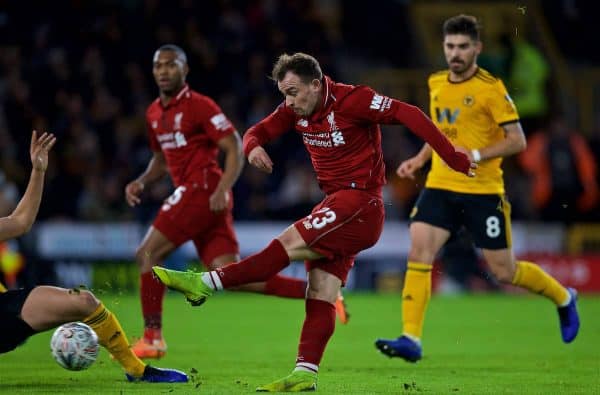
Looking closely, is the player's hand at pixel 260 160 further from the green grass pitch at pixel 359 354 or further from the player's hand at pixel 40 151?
the green grass pitch at pixel 359 354

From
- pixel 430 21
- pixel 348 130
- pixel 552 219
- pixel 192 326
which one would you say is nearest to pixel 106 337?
pixel 348 130

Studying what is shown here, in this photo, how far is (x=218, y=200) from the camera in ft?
31.3

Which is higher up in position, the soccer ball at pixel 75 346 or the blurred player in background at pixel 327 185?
the blurred player in background at pixel 327 185

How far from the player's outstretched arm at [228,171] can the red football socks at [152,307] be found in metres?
0.75

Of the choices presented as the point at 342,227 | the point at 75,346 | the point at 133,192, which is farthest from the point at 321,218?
the point at 133,192

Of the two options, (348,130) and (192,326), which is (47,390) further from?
(192,326)

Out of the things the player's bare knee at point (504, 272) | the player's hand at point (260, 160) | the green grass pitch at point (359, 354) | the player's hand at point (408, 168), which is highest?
the player's hand at point (260, 160)

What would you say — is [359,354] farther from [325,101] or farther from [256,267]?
[325,101]

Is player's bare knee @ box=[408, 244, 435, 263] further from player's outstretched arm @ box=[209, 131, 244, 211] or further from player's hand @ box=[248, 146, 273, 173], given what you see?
player's hand @ box=[248, 146, 273, 173]

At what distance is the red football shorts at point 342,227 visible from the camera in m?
7.31

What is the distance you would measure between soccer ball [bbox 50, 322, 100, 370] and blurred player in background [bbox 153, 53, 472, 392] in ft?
2.56

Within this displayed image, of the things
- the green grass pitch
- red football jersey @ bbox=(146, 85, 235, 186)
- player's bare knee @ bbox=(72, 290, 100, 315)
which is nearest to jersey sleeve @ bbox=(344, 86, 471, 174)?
the green grass pitch

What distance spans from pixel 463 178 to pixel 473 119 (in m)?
0.44

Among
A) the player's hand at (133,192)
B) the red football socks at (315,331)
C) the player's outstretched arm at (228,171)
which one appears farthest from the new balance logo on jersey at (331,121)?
the player's hand at (133,192)
